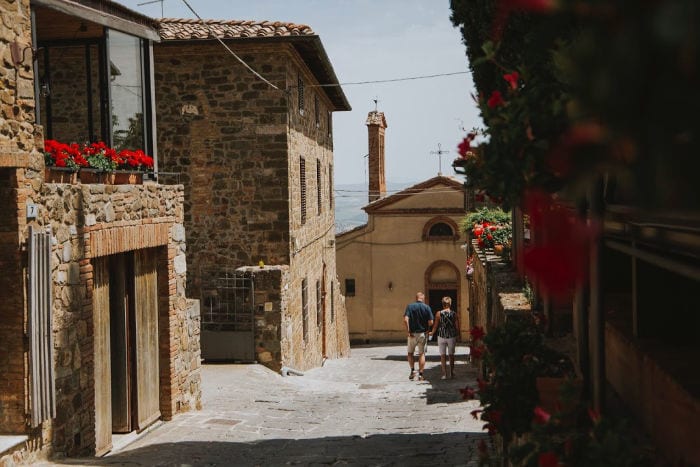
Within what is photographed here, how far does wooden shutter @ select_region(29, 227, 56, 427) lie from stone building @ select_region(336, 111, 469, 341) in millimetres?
24991

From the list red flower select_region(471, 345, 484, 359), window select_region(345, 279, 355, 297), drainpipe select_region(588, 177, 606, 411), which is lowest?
window select_region(345, 279, 355, 297)

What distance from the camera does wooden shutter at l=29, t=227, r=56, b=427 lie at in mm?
6758

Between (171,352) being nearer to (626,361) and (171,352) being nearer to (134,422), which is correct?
(134,422)

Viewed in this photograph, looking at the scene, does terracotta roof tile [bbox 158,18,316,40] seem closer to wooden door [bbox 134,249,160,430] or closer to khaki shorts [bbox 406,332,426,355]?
khaki shorts [bbox 406,332,426,355]

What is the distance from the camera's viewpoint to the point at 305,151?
18016 millimetres

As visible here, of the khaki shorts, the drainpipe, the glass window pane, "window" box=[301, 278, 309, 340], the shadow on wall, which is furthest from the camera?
"window" box=[301, 278, 309, 340]

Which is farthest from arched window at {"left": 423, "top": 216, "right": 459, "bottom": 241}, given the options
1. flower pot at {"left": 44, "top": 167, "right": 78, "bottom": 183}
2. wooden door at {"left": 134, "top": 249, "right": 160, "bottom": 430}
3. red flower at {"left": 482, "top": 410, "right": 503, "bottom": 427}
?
red flower at {"left": 482, "top": 410, "right": 503, "bottom": 427}

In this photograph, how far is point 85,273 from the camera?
793 centimetres

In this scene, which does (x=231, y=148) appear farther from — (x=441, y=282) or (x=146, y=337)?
(x=441, y=282)

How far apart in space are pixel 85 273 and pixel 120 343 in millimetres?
1505

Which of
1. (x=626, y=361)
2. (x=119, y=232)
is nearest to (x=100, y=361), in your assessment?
(x=119, y=232)

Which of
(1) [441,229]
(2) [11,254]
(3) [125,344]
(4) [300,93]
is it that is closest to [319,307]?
(4) [300,93]

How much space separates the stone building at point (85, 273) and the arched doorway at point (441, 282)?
21.2 m

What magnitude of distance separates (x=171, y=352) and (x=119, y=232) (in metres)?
2.12
